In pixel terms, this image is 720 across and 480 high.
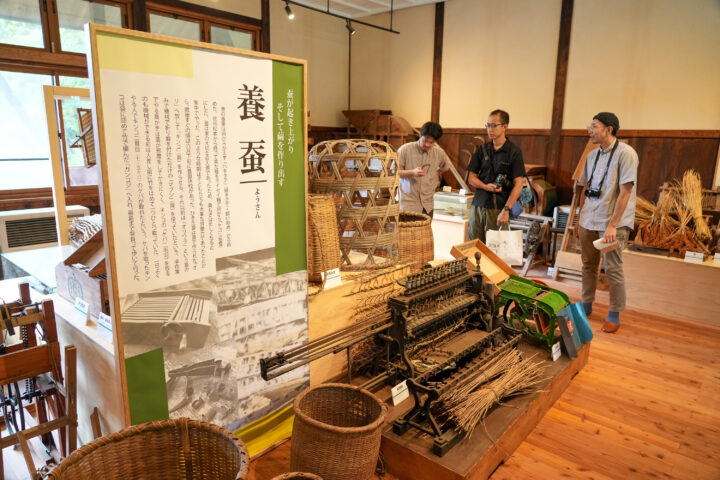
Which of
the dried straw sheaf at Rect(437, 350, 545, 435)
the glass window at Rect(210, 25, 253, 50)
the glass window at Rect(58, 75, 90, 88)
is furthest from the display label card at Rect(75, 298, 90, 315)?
the glass window at Rect(210, 25, 253, 50)

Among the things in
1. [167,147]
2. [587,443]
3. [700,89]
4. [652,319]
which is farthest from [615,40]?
[167,147]

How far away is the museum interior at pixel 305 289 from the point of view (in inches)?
65.7

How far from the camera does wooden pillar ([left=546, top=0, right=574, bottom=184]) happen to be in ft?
18.3

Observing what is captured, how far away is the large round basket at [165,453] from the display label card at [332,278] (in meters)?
1.01

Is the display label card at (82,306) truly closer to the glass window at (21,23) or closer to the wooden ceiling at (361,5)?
the glass window at (21,23)

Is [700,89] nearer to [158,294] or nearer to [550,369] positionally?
[550,369]

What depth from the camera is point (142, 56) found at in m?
1.58

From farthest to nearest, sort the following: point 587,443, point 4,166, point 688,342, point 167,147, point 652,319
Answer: point 4,166, point 652,319, point 688,342, point 587,443, point 167,147

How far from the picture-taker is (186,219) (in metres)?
1.78

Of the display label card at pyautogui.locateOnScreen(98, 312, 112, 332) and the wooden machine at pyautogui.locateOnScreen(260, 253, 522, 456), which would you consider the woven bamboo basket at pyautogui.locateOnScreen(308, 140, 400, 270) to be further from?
the display label card at pyautogui.locateOnScreen(98, 312, 112, 332)

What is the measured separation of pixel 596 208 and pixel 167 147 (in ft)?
10.9

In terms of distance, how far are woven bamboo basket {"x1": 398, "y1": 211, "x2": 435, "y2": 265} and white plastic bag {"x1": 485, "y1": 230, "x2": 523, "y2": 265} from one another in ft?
3.98

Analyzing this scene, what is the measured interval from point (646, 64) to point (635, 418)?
412cm

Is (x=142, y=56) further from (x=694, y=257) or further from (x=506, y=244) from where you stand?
(x=694, y=257)
